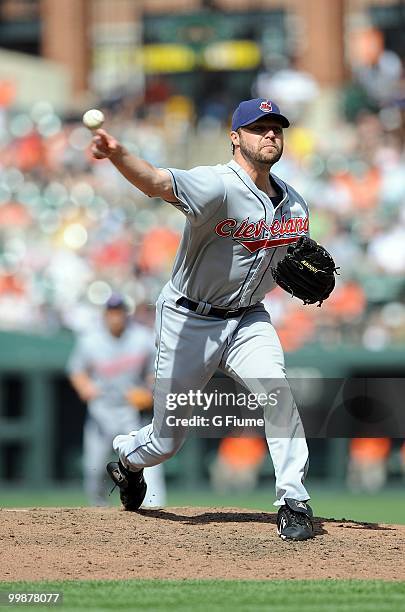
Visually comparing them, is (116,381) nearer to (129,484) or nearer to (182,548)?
(129,484)

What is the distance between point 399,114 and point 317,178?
108 inches

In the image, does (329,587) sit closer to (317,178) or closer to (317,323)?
(317,323)

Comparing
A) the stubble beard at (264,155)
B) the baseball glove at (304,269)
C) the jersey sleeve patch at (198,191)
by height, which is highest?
the stubble beard at (264,155)

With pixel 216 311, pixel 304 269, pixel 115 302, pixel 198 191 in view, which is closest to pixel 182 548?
pixel 216 311

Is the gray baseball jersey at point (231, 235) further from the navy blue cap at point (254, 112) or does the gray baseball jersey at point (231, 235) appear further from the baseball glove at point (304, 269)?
the navy blue cap at point (254, 112)

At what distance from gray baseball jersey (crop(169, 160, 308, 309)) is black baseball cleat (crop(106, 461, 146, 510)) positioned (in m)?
1.12

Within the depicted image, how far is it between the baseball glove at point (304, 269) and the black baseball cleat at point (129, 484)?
4.59 ft

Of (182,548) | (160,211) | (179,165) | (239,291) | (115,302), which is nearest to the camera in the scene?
(182,548)

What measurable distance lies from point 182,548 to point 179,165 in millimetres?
12990

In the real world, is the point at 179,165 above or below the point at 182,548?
above

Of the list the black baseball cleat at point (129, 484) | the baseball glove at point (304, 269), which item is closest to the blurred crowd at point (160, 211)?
the black baseball cleat at point (129, 484)

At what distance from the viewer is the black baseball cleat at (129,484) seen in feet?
22.6

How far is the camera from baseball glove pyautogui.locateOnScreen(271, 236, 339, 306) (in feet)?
20.3

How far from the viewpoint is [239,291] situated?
6.36 metres
